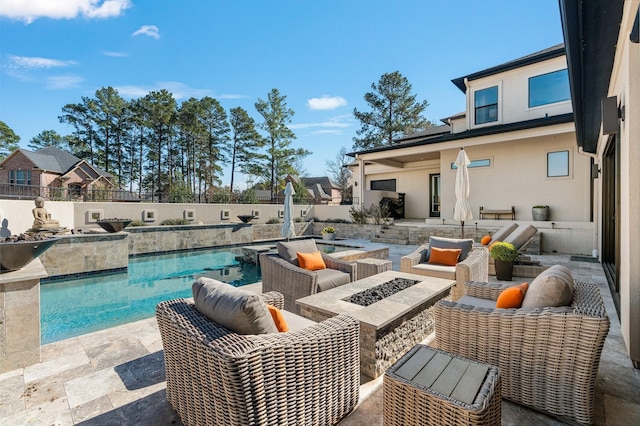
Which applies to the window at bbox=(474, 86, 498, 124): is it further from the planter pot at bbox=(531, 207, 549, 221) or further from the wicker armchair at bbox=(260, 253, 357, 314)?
the wicker armchair at bbox=(260, 253, 357, 314)

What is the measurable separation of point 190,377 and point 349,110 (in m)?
28.3

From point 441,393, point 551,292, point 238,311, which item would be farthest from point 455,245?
point 238,311

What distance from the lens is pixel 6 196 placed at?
1158 centimetres

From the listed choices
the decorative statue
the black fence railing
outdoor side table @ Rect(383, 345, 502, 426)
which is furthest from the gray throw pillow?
the black fence railing

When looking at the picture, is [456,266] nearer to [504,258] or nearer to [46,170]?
[504,258]

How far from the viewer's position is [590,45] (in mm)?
3234

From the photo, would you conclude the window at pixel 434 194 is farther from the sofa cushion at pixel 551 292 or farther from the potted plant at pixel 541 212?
the sofa cushion at pixel 551 292

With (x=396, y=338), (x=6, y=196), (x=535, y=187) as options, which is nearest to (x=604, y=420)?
(x=396, y=338)

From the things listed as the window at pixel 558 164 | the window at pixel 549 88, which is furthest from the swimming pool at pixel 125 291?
the window at pixel 549 88

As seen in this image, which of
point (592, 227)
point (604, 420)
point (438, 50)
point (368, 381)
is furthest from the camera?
point (438, 50)

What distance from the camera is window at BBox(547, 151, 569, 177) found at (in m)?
10.6

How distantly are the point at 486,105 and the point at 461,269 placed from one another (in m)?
11.5

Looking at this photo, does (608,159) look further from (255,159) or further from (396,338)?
(255,159)

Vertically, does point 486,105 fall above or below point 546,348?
above
